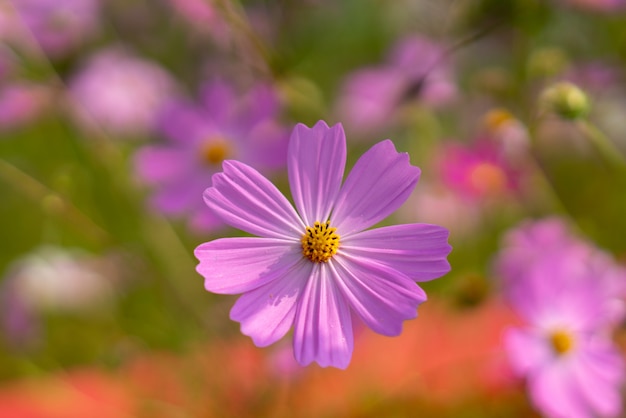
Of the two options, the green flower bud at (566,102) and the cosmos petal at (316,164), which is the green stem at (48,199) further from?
the green flower bud at (566,102)

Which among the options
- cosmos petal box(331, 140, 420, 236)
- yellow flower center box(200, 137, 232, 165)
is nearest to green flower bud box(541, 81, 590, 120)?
cosmos petal box(331, 140, 420, 236)

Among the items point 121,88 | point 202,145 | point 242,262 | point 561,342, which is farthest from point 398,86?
point 121,88

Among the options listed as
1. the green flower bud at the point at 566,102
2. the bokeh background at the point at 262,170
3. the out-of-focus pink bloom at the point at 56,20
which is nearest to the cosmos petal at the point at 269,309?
the bokeh background at the point at 262,170

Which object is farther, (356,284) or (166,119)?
(166,119)

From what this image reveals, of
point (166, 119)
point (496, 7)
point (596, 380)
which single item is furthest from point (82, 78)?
point (596, 380)

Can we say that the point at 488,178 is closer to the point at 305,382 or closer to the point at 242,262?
the point at 305,382

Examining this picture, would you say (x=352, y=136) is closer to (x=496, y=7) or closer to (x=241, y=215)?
(x=496, y=7)
